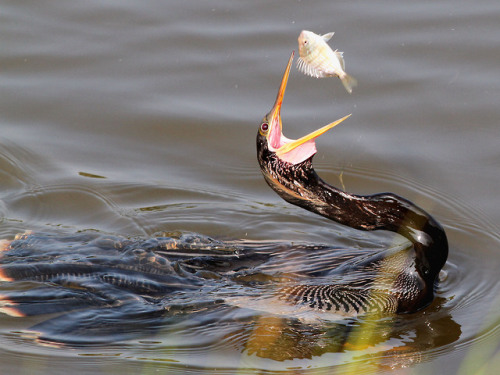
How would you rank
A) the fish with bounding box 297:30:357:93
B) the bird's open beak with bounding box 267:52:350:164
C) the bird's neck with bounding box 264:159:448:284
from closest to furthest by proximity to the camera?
1. the bird's open beak with bounding box 267:52:350:164
2. the bird's neck with bounding box 264:159:448:284
3. the fish with bounding box 297:30:357:93

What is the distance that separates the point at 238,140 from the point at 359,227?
7.82ft

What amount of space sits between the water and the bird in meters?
0.18

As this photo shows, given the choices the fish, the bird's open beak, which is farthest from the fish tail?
the bird's open beak

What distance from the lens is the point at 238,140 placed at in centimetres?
691

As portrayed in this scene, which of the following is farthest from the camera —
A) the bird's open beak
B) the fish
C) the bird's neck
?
the fish

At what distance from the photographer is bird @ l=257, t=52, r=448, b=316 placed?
4566mm

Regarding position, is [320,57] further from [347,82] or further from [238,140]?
[238,140]

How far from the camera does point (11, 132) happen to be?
7047mm

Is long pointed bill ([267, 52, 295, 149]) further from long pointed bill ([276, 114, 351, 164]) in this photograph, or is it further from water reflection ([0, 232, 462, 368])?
water reflection ([0, 232, 462, 368])

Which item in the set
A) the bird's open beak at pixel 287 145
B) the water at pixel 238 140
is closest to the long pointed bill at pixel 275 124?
the bird's open beak at pixel 287 145

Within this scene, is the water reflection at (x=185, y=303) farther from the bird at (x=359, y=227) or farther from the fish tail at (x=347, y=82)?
the fish tail at (x=347, y=82)

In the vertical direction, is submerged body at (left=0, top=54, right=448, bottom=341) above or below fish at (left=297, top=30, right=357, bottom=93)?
below

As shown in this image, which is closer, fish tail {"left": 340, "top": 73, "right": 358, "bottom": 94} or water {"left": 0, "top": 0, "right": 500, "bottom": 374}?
water {"left": 0, "top": 0, "right": 500, "bottom": 374}

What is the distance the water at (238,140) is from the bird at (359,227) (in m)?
0.18
